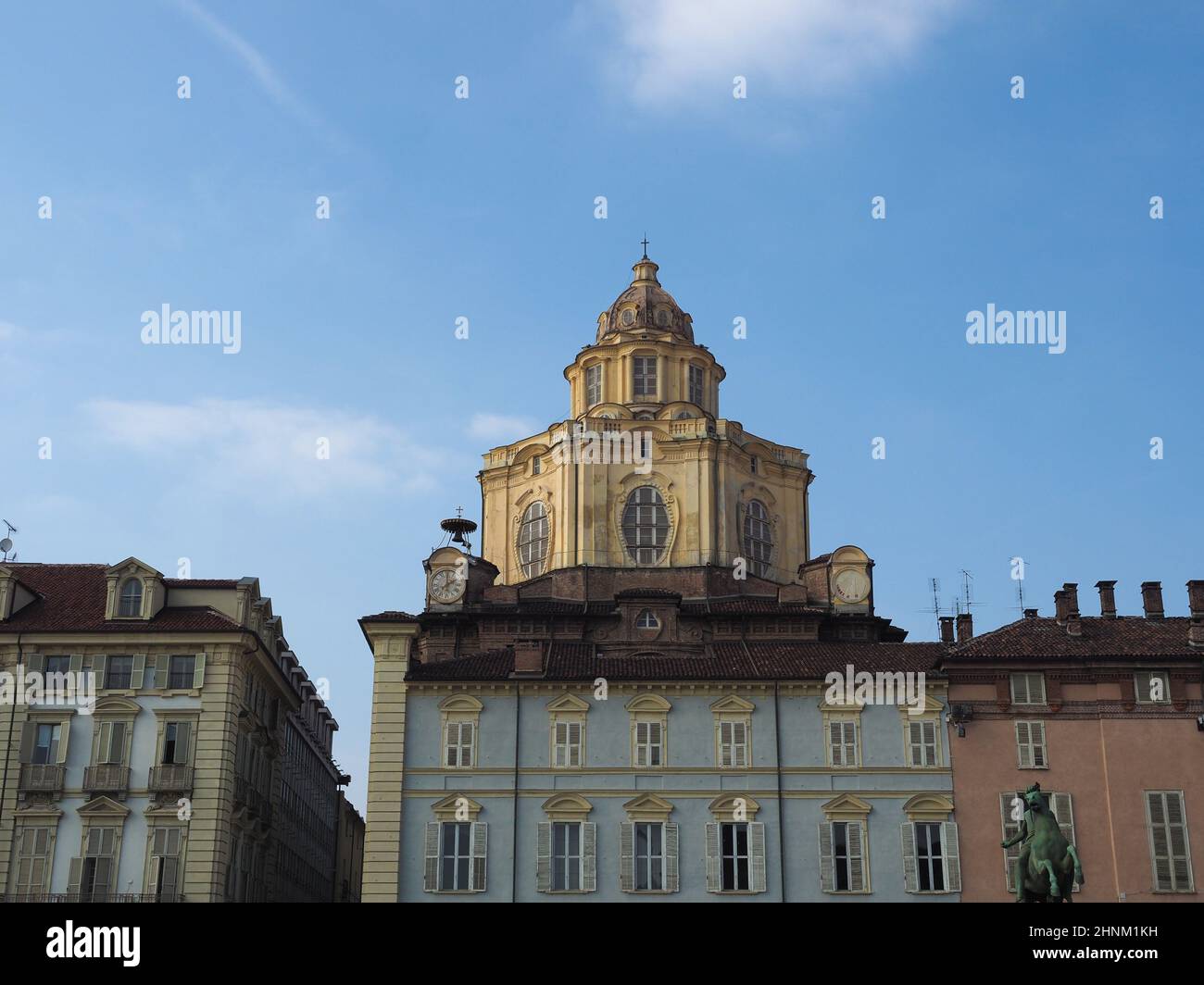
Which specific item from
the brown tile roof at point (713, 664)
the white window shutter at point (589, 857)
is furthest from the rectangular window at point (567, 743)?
the white window shutter at point (589, 857)

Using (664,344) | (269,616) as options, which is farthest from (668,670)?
(664,344)

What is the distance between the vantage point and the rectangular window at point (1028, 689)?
54.0 m

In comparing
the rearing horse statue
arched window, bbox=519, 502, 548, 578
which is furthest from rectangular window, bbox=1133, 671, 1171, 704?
arched window, bbox=519, 502, 548, 578

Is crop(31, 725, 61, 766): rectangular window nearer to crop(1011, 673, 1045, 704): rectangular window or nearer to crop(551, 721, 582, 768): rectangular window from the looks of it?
crop(551, 721, 582, 768): rectangular window

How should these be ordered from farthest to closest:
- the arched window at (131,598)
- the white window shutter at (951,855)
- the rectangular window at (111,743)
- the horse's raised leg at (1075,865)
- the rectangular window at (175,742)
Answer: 1. the arched window at (131,598)
2. the rectangular window at (175,742)
3. the rectangular window at (111,743)
4. the white window shutter at (951,855)
5. the horse's raised leg at (1075,865)

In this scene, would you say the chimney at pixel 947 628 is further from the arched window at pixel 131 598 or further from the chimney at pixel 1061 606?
the arched window at pixel 131 598

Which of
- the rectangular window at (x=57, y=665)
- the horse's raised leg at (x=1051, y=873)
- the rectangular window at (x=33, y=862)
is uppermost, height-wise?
the rectangular window at (x=57, y=665)

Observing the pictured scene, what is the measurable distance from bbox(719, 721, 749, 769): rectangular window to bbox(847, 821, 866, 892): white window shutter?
174 inches

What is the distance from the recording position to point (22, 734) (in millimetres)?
52781

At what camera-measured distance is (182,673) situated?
54.2m

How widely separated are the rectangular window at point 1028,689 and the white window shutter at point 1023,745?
0.87 meters

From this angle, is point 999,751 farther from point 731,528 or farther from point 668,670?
point 731,528

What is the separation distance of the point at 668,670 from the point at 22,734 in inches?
921
